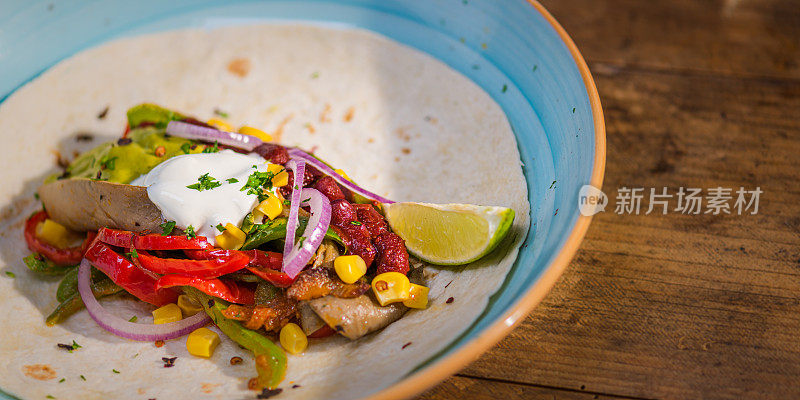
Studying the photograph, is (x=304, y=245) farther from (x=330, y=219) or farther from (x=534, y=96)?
(x=534, y=96)

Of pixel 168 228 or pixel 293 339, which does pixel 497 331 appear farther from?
pixel 168 228

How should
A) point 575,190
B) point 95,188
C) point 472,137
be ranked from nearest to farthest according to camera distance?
point 575,190, point 95,188, point 472,137

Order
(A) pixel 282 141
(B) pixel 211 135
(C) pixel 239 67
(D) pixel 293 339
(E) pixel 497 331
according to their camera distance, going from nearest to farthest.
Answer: (E) pixel 497 331 → (D) pixel 293 339 → (B) pixel 211 135 → (A) pixel 282 141 → (C) pixel 239 67

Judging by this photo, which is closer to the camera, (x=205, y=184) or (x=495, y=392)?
(x=495, y=392)

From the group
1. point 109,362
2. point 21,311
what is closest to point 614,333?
point 109,362

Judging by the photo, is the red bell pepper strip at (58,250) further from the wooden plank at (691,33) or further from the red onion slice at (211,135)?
the wooden plank at (691,33)

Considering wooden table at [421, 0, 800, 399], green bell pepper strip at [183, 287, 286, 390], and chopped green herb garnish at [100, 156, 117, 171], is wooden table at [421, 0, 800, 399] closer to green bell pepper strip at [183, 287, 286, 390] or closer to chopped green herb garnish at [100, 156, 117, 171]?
green bell pepper strip at [183, 287, 286, 390]

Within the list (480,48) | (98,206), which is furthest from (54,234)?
(480,48)
